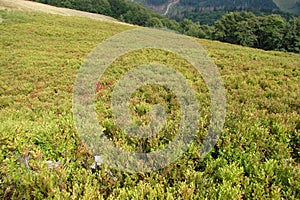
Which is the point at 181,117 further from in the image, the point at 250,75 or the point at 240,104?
the point at 250,75

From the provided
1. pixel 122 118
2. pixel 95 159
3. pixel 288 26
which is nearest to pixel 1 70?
pixel 122 118

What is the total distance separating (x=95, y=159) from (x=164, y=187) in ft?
5.50

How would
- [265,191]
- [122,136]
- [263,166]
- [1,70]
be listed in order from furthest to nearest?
[1,70], [122,136], [263,166], [265,191]

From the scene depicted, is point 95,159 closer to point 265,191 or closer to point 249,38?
point 265,191

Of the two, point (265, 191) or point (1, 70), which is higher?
point (265, 191)

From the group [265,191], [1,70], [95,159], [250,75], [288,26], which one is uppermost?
[288,26]

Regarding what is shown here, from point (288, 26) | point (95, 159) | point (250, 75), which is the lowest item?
point (95, 159)

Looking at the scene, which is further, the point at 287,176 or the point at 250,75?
the point at 250,75

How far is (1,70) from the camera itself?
54.7 feet

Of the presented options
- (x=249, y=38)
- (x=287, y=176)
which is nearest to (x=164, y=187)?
(x=287, y=176)

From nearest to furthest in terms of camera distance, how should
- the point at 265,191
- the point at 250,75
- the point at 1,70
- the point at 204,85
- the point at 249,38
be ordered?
the point at 265,191, the point at 204,85, the point at 250,75, the point at 1,70, the point at 249,38

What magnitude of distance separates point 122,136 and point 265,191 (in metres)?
3.34

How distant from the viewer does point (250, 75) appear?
1127 centimetres

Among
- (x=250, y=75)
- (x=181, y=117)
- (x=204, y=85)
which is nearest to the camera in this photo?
(x=181, y=117)
